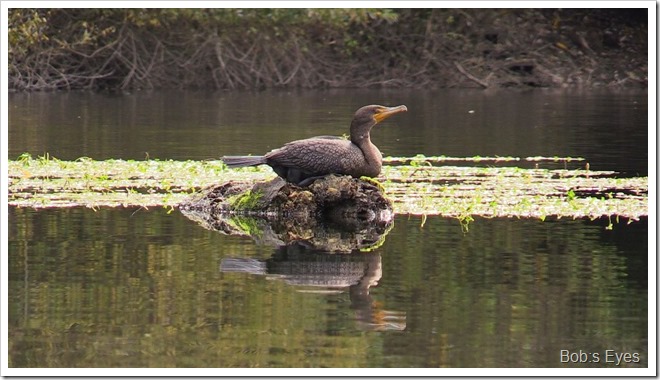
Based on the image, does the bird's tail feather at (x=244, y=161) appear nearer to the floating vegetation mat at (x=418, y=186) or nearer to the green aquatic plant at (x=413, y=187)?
the green aquatic plant at (x=413, y=187)

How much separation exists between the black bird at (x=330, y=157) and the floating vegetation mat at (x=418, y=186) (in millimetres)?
535

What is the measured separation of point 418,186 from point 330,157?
2.03 m

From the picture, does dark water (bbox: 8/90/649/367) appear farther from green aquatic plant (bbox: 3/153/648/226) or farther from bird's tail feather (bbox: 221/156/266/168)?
bird's tail feather (bbox: 221/156/266/168)

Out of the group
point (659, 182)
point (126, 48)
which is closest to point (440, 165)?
point (659, 182)

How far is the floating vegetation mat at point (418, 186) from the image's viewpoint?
1226cm

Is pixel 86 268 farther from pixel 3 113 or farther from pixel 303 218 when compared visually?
pixel 3 113

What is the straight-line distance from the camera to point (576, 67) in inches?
1464

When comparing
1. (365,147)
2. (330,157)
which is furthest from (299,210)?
(365,147)

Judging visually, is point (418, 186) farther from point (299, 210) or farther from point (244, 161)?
point (244, 161)

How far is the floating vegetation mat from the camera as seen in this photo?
40.2 feet

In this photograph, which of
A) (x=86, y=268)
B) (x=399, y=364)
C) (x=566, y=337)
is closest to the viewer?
(x=399, y=364)

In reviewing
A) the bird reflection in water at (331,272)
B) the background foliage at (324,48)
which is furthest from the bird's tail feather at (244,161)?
the background foliage at (324,48)

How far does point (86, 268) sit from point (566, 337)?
11.2ft

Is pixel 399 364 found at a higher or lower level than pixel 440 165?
lower
